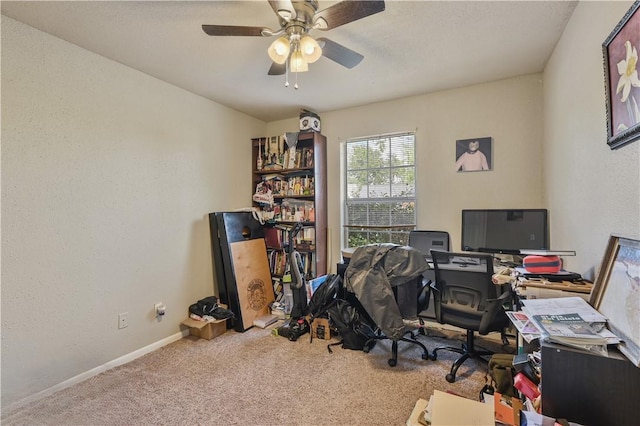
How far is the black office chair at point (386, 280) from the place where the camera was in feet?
7.36

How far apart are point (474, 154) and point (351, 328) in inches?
82.6

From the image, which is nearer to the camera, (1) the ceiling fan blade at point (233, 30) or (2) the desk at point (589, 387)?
(2) the desk at point (589, 387)

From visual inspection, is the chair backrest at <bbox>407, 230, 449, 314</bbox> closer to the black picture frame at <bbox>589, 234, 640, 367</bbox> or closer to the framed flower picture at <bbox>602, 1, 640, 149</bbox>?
the black picture frame at <bbox>589, 234, 640, 367</bbox>

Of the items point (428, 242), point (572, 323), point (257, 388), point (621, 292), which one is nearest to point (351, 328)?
point (257, 388)

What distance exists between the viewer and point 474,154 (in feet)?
9.66

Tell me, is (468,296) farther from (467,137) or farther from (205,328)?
(205,328)

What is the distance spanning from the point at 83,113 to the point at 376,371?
298cm

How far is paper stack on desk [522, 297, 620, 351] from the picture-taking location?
1.08 metres

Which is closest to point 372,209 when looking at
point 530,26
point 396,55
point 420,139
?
point 420,139

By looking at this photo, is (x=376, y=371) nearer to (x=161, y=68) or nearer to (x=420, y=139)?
(x=420, y=139)

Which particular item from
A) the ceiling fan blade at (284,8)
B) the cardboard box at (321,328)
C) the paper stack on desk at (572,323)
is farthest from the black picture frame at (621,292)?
the cardboard box at (321,328)

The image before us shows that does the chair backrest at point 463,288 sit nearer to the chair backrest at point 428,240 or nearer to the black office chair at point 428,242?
the black office chair at point 428,242

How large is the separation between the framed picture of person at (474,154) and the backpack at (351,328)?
1.81 meters

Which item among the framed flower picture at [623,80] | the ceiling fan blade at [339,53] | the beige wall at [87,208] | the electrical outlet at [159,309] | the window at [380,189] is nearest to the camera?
the framed flower picture at [623,80]
